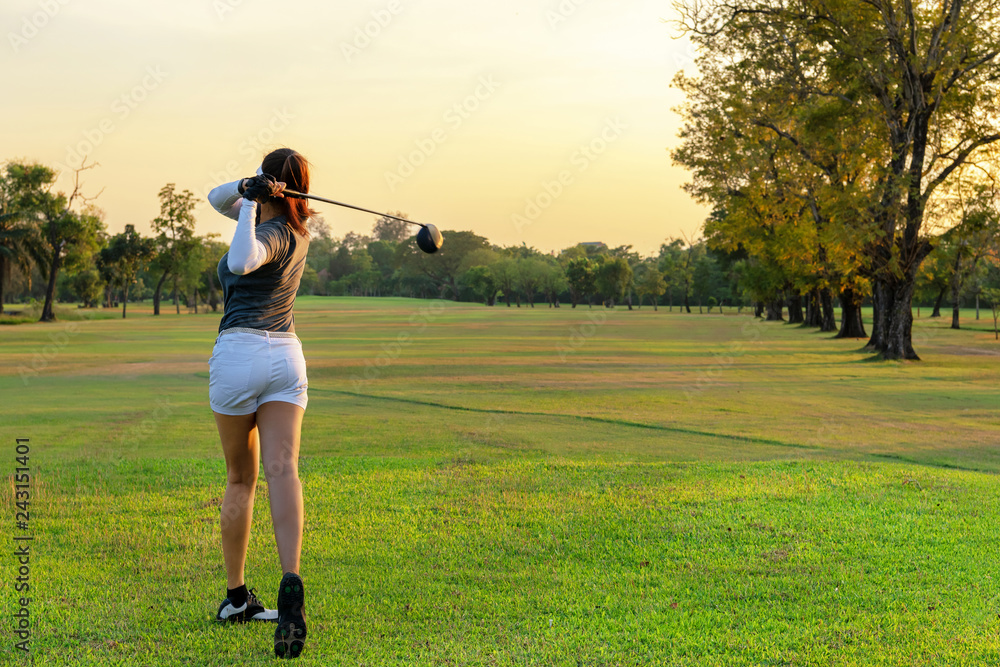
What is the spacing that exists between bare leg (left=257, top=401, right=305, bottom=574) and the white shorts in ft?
0.20

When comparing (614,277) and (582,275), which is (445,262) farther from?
(614,277)

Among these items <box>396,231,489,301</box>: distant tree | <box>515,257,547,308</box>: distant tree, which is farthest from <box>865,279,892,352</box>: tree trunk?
<box>396,231,489,301</box>: distant tree

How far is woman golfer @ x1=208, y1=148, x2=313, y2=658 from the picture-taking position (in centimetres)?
373

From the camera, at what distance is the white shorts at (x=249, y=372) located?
3.79m

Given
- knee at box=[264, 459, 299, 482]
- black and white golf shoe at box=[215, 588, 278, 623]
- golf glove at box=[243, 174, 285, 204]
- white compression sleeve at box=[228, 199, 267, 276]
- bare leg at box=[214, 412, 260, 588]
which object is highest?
golf glove at box=[243, 174, 285, 204]

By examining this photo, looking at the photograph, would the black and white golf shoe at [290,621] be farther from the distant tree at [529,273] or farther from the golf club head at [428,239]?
the distant tree at [529,273]

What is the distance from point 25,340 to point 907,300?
114 ft

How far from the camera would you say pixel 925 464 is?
893 centimetres

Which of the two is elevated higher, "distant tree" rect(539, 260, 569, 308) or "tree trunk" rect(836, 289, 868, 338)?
"distant tree" rect(539, 260, 569, 308)

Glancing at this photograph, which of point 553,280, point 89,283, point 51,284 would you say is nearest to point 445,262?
point 553,280

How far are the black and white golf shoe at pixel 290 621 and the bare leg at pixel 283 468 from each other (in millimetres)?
88

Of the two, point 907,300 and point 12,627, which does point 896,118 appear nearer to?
point 907,300

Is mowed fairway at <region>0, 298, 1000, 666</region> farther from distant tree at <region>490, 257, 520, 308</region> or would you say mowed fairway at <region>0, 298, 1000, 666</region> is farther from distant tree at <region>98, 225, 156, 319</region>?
distant tree at <region>490, 257, 520, 308</region>

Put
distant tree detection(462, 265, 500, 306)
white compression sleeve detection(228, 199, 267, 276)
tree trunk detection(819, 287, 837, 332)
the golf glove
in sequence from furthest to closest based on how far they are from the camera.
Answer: distant tree detection(462, 265, 500, 306) < tree trunk detection(819, 287, 837, 332) < the golf glove < white compression sleeve detection(228, 199, 267, 276)
